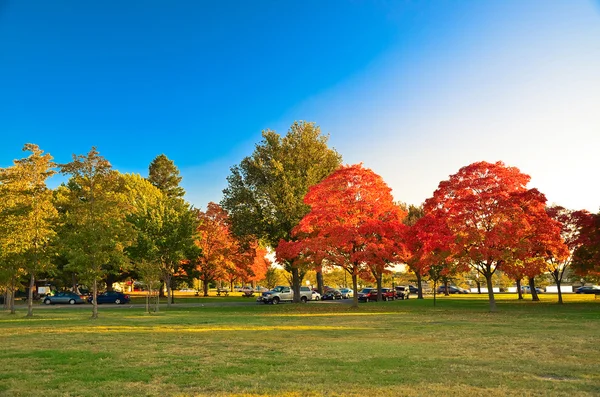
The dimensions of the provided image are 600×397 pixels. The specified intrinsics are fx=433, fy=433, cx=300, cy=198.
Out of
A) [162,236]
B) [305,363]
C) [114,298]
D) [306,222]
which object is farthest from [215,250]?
[305,363]

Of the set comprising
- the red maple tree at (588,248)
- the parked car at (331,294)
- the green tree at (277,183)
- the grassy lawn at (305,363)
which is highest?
the green tree at (277,183)

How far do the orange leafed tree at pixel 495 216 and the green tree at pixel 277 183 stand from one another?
1635cm

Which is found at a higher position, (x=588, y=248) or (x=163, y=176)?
(x=163, y=176)

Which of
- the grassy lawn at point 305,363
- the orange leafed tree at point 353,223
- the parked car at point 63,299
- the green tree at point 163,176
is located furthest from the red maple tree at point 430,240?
the green tree at point 163,176

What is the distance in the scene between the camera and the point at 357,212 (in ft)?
110

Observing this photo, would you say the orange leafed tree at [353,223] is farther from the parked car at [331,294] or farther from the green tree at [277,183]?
the parked car at [331,294]

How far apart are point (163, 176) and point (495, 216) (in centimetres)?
6054

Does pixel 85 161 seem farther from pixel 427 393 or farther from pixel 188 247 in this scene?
pixel 427 393

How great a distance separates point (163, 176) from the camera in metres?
76.0

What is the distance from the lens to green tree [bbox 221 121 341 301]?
4188 centimetres

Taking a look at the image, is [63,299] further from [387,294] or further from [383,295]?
[387,294]

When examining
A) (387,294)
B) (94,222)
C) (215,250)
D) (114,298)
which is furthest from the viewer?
(215,250)

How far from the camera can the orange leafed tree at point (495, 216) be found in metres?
27.6

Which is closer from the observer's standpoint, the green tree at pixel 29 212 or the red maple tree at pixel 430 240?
the green tree at pixel 29 212
